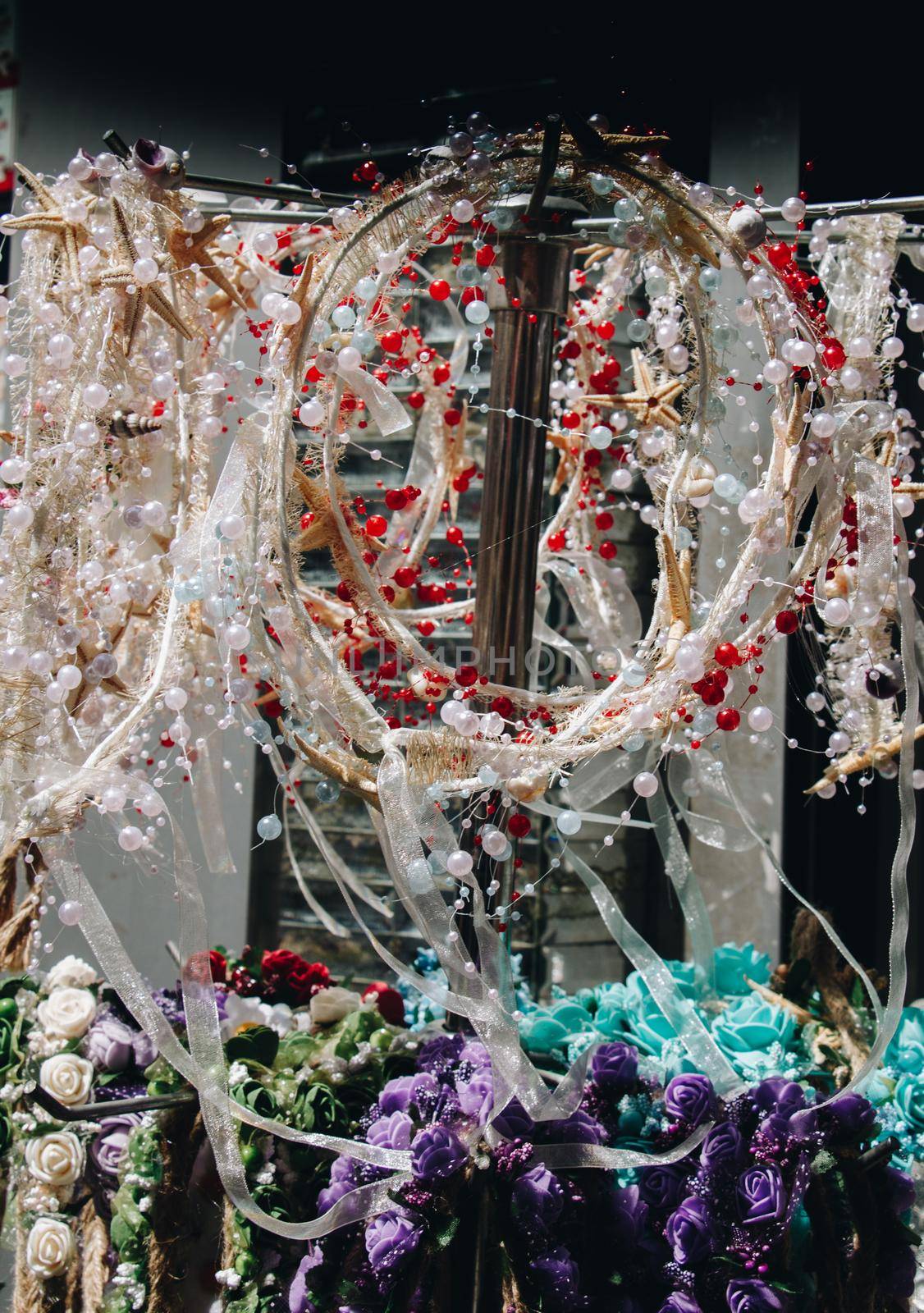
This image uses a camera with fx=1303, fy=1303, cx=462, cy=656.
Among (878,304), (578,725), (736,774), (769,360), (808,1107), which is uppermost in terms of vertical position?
(878,304)

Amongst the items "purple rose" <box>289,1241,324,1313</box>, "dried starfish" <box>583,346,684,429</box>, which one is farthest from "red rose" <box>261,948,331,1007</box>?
"dried starfish" <box>583,346,684,429</box>

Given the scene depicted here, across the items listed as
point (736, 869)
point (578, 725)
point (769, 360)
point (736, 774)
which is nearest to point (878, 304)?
point (769, 360)

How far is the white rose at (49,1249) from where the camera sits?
4.45 feet

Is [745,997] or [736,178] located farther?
[736,178]

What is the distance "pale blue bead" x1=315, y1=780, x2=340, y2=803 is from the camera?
1192 mm

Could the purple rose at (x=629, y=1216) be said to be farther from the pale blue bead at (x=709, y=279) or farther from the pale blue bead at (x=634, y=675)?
the pale blue bead at (x=709, y=279)

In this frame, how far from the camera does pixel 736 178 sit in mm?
1978

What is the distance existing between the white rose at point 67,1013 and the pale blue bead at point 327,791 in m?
0.47

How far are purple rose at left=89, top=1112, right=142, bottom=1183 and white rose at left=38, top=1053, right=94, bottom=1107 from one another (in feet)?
0.14

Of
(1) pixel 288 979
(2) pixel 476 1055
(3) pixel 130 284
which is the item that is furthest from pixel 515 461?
(1) pixel 288 979

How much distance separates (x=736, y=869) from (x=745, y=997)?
1.49ft

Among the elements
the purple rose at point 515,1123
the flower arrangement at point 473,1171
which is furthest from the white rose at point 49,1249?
the purple rose at point 515,1123

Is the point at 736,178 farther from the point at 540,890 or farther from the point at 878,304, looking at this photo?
the point at 540,890

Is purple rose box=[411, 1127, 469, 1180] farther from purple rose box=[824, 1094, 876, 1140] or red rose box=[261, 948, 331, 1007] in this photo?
red rose box=[261, 948, 331, 1007]
